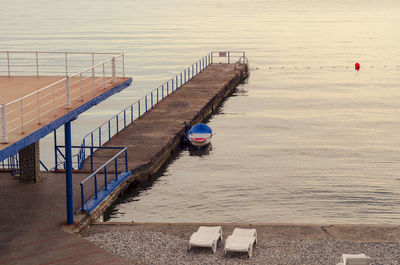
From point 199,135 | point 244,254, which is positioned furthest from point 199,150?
point 244,254

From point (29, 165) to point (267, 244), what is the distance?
36.2 feet

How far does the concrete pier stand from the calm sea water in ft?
3.39

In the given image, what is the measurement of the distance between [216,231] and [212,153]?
20092 mm

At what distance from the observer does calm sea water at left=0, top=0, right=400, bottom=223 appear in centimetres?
3183

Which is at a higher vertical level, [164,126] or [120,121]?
[164,126]

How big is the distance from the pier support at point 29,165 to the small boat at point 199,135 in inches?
588

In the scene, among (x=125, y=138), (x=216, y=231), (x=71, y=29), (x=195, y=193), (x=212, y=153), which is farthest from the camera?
(x=71, y=29)

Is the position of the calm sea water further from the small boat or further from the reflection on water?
the small boat

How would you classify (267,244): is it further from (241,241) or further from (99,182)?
(99,182)

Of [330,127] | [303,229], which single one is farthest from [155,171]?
[330,127]

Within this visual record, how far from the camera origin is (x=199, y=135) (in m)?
42.6

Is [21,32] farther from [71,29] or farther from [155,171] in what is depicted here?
[155,171]

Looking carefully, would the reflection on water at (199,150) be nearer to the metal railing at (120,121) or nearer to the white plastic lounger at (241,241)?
the metal railing at (120,121)

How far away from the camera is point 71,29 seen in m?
144
